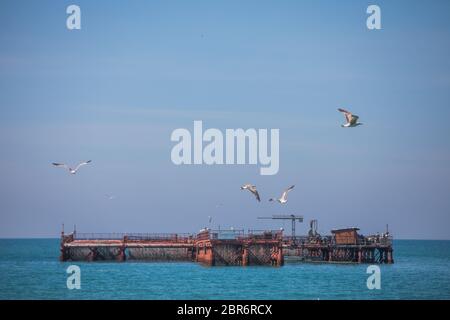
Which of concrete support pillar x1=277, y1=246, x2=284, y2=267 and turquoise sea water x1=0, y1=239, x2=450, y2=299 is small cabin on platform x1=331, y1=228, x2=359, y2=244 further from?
concrete support pillar x1=277, y1=246, x2=284, y2=267

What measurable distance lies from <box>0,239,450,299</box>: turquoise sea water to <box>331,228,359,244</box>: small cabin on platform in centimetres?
331

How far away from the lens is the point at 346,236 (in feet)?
317

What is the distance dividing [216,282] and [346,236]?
27.9 metres

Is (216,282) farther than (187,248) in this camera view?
No

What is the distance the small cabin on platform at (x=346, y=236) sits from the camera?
95500mm

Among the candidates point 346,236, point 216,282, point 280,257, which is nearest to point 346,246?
point 346,236

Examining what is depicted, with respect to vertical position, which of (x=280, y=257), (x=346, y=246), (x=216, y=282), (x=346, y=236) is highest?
(x=346, y=236)

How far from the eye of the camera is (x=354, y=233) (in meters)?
95.5

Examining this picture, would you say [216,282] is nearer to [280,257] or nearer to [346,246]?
[280,257]

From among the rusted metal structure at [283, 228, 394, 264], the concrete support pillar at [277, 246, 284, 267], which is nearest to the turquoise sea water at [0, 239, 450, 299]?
the concrete support pillar at [277, 246, 284, 267]
